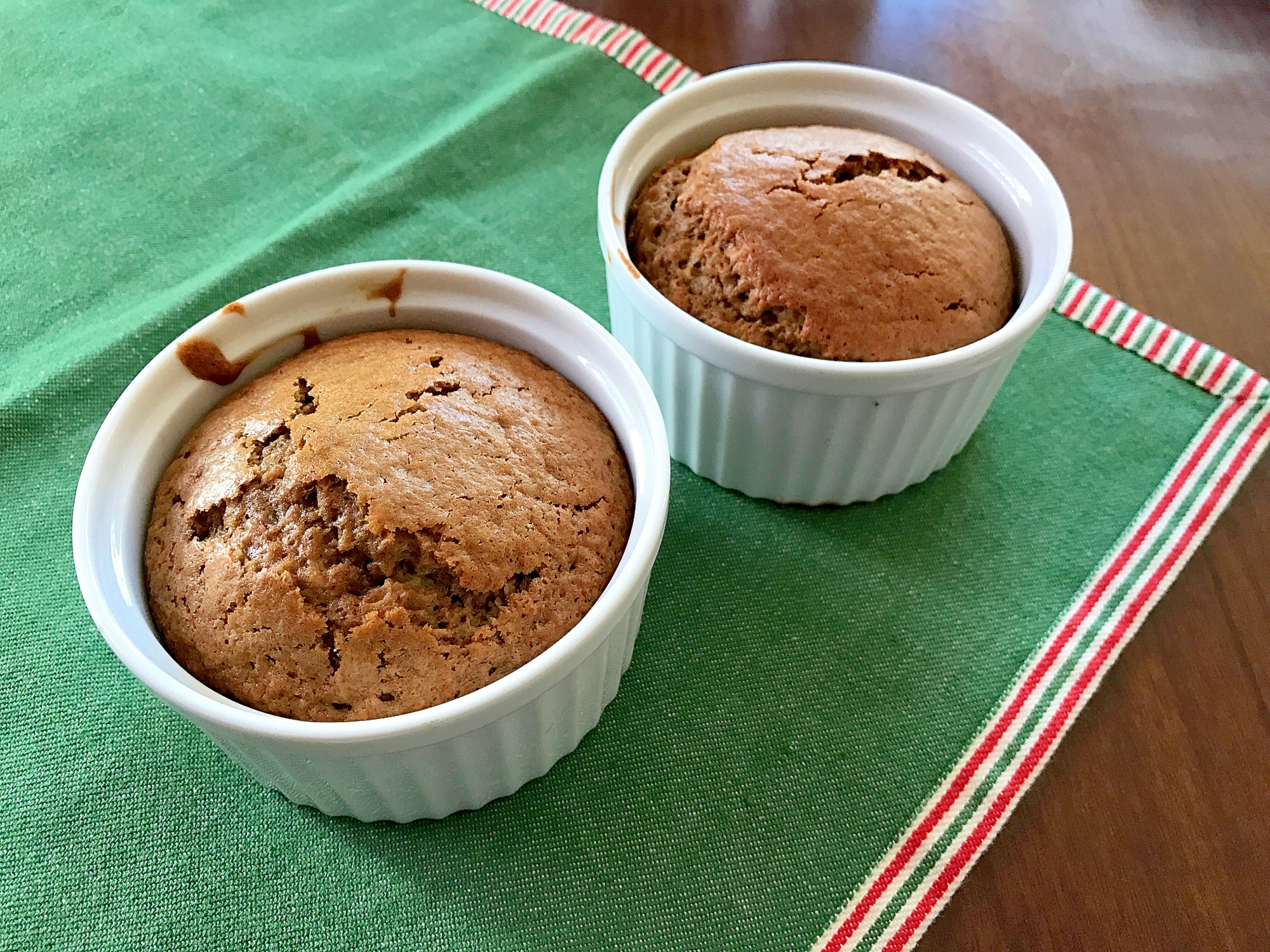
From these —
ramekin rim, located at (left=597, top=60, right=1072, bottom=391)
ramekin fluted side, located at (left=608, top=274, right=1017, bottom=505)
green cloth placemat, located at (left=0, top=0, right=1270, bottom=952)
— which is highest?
ramekin rim, located at (left=597, top=60, right=1072, bottom=391)

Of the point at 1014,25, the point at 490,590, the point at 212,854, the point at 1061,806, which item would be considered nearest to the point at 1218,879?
the point at 1061,806

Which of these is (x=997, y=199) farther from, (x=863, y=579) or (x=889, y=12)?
(x=889, y=12)

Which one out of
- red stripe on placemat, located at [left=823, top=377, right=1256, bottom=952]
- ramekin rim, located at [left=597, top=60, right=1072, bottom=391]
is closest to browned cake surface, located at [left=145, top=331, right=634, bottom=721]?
ramekin rim, located at [left=597, top=60, right=1072, bottom=391]

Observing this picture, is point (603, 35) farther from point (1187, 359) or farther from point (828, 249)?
point (1187, 359)

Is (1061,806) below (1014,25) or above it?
below

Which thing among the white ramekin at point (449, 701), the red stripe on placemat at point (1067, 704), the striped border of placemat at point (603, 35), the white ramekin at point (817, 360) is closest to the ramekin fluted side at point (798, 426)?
the white ramekin at point (817, 360)

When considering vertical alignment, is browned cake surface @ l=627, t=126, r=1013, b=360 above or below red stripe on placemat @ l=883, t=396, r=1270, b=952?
above

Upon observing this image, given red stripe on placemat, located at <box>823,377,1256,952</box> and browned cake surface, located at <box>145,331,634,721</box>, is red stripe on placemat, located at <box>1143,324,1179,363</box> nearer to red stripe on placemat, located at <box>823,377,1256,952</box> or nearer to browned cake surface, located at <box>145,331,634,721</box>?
red stripe on placemat, located at <box>823,377,1256,952</box>

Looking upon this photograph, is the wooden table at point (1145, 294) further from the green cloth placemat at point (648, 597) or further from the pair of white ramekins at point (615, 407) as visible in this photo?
the pair of white ramekins at point (615, 407)
